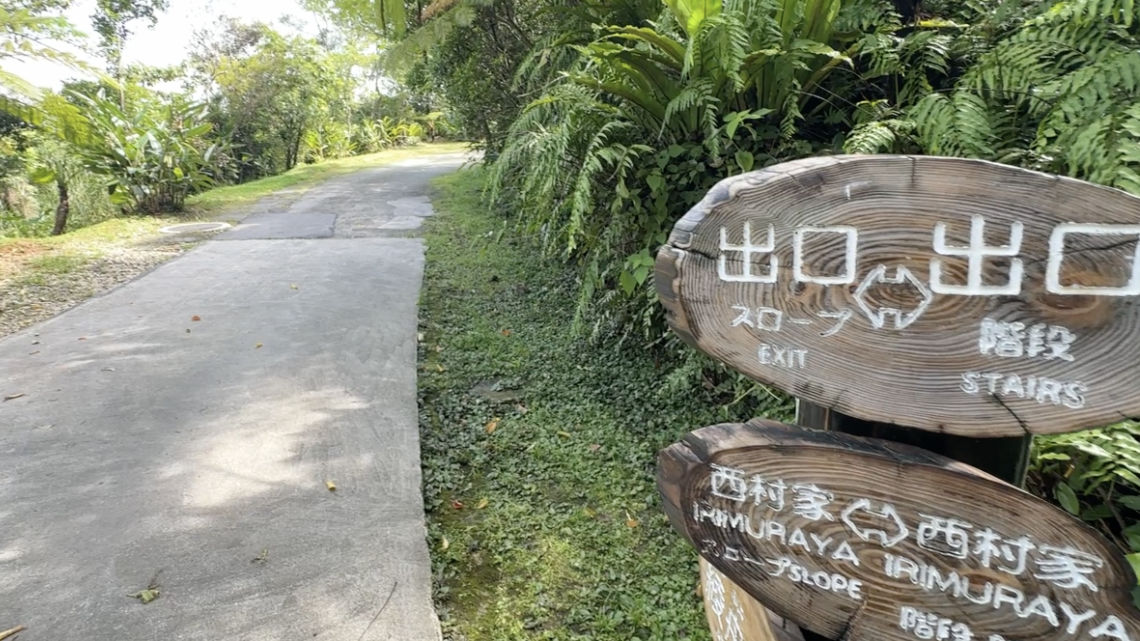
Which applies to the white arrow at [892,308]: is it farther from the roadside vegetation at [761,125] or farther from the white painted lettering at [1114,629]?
the roadside vegetation at [761,125]

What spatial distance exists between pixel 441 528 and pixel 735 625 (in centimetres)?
142

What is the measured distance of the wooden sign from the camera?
99 cm

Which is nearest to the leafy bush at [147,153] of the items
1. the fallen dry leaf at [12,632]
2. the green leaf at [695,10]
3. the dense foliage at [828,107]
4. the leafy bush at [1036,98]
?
the dense foliage at [828,107]

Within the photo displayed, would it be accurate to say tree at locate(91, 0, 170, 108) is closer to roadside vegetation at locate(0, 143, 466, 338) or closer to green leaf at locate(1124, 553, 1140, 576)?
roadside vegetation at locate(0, 143, 466, 338)

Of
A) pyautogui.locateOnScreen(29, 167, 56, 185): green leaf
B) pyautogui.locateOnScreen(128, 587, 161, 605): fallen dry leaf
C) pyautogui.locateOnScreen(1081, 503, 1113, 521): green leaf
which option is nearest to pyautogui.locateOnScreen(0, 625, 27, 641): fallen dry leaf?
pyautogui.locateOnScreen(128, 587, 161, 605): fallen dry leaf

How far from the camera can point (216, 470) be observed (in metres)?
2.88

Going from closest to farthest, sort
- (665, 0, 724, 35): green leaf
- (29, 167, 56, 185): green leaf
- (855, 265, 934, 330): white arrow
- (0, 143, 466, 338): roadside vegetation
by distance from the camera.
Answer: (855, 265, 934, 330): white arrow
(665, 0, 724, 35): green leaf
(0, 143, 466, 338): roadside vegetation
(29, 167, 56, 185): green leaf

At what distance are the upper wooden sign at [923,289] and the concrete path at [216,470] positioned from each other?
4.93 ft

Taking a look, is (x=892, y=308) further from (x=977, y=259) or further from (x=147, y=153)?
(x=147, y=153)

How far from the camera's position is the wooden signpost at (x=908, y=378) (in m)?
0.95

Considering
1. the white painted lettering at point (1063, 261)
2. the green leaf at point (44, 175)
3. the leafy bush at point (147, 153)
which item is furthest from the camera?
the leafy bush at point (147, 153)

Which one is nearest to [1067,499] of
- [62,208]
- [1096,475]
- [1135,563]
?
[1096,475]

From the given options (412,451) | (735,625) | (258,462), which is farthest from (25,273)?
(735,625)

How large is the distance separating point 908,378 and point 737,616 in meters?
0.71
